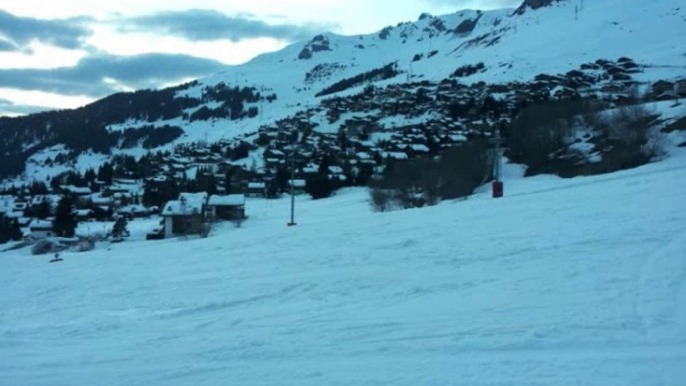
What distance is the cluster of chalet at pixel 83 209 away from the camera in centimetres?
5952

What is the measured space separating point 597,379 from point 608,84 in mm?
93596

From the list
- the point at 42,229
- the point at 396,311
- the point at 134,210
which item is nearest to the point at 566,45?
the point at 134,210

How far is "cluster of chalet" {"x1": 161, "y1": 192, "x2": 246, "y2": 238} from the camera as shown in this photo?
4582 centimetres

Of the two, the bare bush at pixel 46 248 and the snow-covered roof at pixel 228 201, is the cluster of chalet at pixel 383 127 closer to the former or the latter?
the snow-covered roof at pixel 228 201

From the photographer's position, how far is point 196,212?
48375 mm

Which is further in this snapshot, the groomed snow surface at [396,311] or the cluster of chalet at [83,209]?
the cluster of chalet at [83,209]

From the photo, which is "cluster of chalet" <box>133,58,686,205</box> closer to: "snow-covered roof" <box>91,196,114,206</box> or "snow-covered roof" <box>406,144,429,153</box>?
"snow-covered roof" <box>406,144,429,153</box>

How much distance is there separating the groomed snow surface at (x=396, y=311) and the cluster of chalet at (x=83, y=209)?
46.6 m

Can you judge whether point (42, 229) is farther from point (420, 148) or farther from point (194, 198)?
point (420, 148)


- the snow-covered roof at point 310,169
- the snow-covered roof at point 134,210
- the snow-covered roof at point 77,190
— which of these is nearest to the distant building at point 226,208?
the snow-covered roof at point 134,210

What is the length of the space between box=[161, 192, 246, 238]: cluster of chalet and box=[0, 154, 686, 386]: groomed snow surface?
28.9 metres

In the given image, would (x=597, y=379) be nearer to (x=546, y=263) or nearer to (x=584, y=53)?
(x=546, y=263)

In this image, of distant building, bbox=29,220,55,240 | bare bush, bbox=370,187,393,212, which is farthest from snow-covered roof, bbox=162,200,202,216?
bare bush, bbox=370,187,393,212

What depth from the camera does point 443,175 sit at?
124ft
